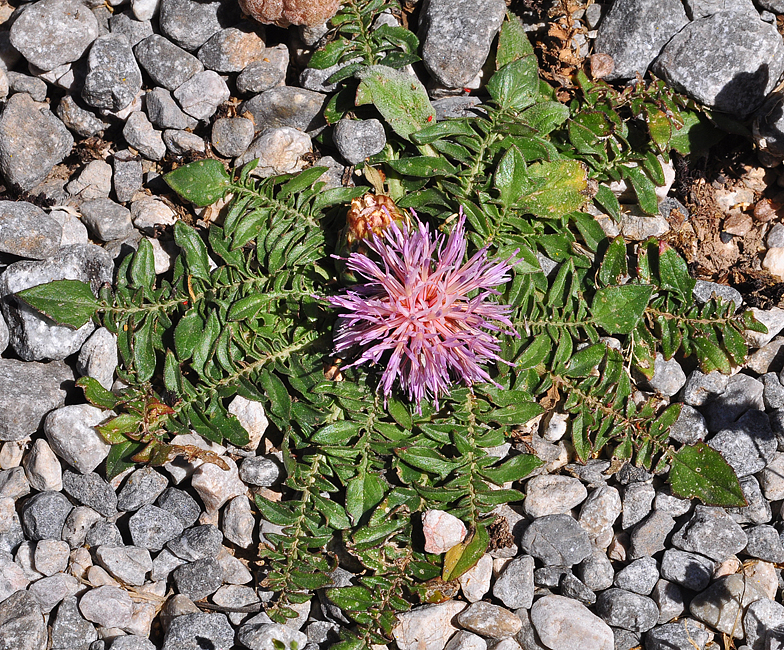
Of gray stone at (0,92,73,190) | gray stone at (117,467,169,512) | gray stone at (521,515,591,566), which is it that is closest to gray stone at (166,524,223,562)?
gray stone at (117,467,169,512)

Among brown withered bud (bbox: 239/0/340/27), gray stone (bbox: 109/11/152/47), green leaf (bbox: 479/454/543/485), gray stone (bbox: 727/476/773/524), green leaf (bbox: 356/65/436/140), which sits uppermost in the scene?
brown withered bud (bbox: 239/0/340/27)

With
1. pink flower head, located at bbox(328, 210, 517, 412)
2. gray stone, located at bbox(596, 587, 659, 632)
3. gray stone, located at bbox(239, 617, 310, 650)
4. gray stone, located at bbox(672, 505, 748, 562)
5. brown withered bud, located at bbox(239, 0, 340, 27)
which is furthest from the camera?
brown withered bud, located at bbox(239, 0, 340, 27)

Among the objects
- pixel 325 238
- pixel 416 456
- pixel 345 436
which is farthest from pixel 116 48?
pixel 416 456

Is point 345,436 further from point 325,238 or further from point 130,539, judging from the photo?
point 130,539

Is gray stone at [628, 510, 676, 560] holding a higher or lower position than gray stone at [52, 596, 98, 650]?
higher

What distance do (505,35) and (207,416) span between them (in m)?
3.16

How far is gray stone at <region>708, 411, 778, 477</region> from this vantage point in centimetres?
444

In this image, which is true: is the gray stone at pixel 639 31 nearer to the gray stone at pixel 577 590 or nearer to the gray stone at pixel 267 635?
the gray stone at pixel 577 590

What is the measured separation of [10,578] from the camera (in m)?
4.20

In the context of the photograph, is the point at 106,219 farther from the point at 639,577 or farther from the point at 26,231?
the point at 639,577

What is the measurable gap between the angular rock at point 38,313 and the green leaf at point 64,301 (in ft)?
0.53

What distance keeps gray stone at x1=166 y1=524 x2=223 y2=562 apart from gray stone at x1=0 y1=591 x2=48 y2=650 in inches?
32.0

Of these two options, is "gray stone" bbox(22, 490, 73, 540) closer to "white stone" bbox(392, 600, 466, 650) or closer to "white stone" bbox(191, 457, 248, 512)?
"white stone" bbox(191, 457, 248, 512)

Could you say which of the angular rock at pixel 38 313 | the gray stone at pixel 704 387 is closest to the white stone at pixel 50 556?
the angular rock at pixel 38 313
